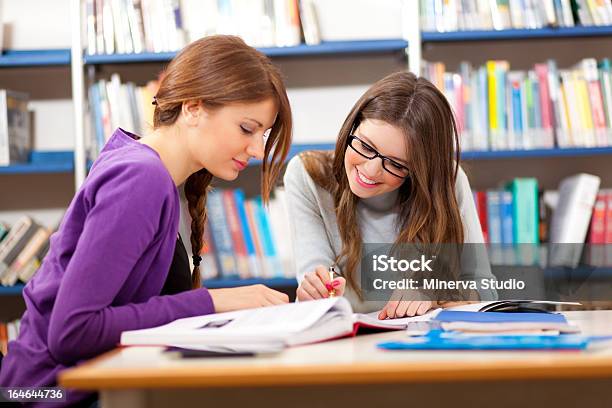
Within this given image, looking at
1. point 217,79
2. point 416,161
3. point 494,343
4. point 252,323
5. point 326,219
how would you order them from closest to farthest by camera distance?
point 494,343
point 252,323
point 217,79
point 416,161
point 326,219

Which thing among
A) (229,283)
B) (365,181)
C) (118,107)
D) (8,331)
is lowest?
(8,331)

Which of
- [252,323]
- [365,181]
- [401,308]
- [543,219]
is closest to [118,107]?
[365,181]

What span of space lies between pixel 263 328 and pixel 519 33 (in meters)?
2.01

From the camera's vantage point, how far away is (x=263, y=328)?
3.22ft

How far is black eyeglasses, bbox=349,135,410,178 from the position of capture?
1802 mm

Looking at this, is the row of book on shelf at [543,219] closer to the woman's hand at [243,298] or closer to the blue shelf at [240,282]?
the blue shelf at [240,282]

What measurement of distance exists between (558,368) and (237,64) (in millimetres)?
825

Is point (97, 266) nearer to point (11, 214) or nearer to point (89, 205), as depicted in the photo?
point (89, 205)

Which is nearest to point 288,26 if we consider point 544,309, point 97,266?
point 544,309

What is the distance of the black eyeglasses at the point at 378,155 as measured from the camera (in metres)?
1.80

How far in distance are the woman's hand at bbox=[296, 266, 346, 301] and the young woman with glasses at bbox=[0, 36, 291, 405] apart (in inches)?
8.1

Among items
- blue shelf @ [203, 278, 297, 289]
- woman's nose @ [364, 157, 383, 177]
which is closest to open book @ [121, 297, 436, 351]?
woman's nose @ [364, 157, 383, 177]

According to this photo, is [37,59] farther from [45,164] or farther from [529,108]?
[529,108]

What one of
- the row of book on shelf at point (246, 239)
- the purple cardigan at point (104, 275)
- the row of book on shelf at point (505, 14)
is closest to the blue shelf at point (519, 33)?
the row of book on shelf at point (505, 14)
